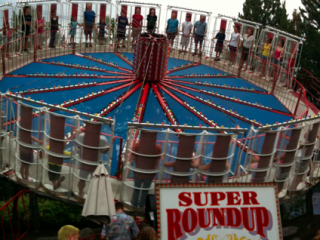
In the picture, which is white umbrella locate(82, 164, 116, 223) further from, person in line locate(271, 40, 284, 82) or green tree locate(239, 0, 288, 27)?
green tree locate(239, 0, 288, 27)

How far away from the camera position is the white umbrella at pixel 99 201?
750 cm

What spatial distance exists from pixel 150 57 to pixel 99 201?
6389 millimetres

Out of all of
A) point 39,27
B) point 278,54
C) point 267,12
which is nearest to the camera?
point 278,54

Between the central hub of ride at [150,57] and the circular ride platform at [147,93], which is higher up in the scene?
the central hub of ride at [150,57]

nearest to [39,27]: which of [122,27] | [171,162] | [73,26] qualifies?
[73,26]

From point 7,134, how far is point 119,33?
990cm

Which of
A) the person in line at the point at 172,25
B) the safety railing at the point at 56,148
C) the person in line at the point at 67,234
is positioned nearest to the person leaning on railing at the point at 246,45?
the person in line at the point at 172,25

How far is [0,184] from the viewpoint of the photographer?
492 inches

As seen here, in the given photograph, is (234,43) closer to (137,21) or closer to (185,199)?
(137,21)

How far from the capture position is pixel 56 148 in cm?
864

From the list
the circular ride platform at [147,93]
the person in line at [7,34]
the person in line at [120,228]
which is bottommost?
the person in line at [120,228]

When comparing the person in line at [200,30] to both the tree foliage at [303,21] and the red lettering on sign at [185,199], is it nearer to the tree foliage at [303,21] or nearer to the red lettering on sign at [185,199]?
the tree foliage at [303,21]

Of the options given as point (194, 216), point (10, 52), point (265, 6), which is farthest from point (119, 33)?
point (265, 6)

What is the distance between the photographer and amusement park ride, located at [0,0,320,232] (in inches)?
338
